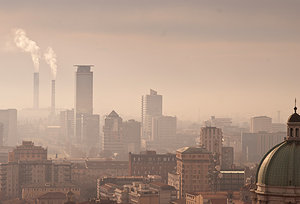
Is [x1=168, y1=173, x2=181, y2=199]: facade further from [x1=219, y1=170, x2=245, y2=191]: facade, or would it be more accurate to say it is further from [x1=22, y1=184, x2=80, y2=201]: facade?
[x1=22, y1=184, x2=80, y2=201]: facade

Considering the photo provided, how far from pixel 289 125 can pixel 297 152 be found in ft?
3.63

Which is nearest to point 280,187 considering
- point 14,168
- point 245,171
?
point 245,171

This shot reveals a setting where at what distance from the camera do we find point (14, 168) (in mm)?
189375

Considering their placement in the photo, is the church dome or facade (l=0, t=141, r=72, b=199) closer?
the church dome

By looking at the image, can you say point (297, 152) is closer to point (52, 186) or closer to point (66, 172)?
point (52, 186)

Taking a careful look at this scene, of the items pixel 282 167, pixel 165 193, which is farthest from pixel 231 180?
pixel 282 167

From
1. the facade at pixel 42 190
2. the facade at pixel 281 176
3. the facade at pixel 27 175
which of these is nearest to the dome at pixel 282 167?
the facade at pixel 281 176

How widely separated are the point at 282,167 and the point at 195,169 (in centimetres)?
13412

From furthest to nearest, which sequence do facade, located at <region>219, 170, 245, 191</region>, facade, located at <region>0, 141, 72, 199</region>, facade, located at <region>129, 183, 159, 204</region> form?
facade, located at <region>0, 141, 72, 199</region>
facade, located at <region>219, 170, 245, 191</region>
facade, located at <region>129, 183, 159, 204</region>

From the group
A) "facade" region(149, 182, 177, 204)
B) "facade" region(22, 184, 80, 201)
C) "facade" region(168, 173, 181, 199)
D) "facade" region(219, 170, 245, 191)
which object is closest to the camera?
"facade" region(149, 182, 177, 204)

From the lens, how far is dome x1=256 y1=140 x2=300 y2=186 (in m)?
38.9

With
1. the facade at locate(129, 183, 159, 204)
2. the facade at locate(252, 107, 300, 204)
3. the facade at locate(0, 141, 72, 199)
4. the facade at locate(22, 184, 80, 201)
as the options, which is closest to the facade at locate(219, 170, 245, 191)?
the facade at locate(129, 183, 159, 204)

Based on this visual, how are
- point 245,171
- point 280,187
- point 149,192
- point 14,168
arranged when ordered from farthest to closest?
1. point 14,168
2. point 245,171
3. point 149,192
4. point 280,187

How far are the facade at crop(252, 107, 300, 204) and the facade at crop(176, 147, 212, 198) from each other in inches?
5071
